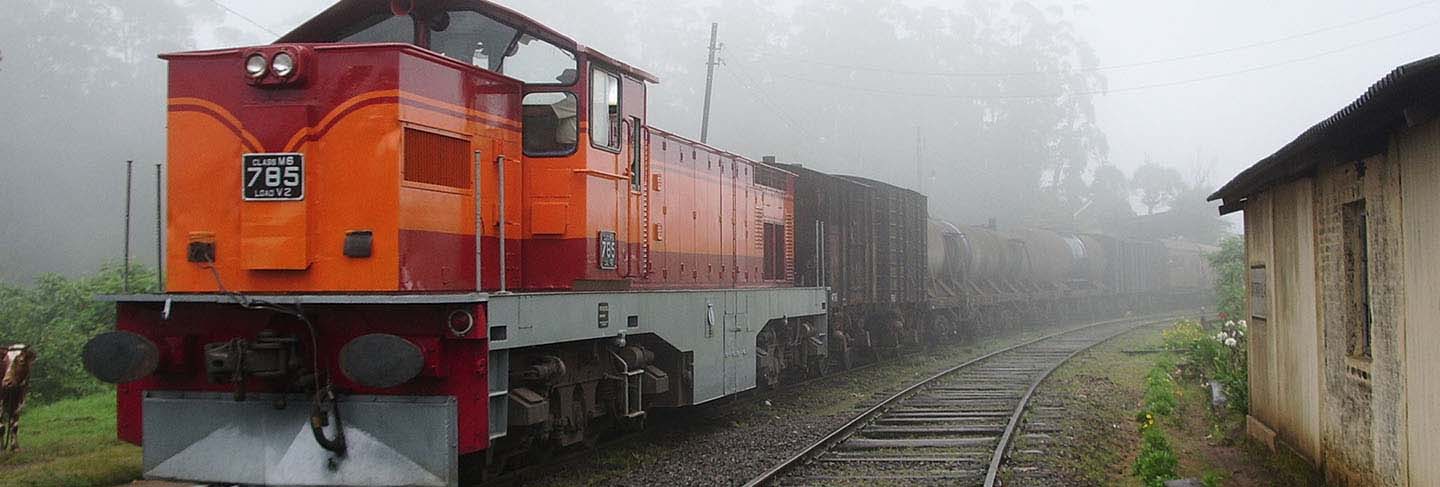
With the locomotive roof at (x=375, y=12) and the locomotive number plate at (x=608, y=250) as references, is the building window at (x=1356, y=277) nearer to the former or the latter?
the locomotive number plate at (x=608, y=250)

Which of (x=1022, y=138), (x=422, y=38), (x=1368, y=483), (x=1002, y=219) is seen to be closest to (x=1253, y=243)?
(x=1368, y=483)

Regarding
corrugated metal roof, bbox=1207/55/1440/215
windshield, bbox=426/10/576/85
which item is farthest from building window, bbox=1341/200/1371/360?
windshield, bbox=426/10/576/85

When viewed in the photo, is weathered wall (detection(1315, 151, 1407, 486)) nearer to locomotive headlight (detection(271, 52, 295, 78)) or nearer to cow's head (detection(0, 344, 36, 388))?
locomotive headlight (detection(271, 52, 295, 78))

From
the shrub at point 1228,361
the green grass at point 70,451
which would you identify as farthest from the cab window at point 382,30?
the shrub at point 1228,361

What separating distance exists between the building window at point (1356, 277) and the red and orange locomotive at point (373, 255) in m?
4.80

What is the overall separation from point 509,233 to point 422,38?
1421 millimetres

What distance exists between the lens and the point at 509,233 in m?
7.96

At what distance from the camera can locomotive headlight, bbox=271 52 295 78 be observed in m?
6.94

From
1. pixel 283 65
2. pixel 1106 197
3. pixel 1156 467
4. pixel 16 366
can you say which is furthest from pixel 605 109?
pixel 1106 197

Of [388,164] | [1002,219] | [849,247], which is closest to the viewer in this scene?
[388,164]

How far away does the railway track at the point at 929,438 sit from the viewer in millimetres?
8773

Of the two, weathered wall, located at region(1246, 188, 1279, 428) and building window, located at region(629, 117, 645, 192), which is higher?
building window, located at region(629, 117, 645, 192)

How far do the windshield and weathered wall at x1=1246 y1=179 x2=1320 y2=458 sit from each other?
5.33 m

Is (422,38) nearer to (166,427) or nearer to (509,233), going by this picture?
(509,233)
